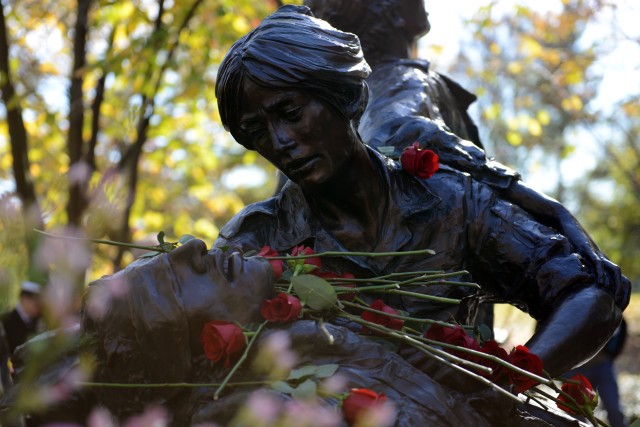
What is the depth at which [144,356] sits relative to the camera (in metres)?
1.82

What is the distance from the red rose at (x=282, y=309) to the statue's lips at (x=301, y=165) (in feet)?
1.95

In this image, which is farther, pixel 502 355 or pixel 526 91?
pixel 526 91

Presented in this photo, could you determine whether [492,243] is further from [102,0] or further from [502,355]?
[102,0]

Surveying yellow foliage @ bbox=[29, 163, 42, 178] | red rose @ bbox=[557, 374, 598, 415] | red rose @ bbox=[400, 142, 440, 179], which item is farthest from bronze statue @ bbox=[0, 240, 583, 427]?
yellow foliage @ bbox=[29, 163, 42, 178]

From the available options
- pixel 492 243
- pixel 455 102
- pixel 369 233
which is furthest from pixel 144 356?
pixel 455 102

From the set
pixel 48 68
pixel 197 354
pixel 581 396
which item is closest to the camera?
pixel 197 354

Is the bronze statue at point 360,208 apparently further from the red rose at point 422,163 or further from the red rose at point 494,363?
the red rose at point 494,363

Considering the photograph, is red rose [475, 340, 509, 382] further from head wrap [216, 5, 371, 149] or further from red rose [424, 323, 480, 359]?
head wrap [216, 5, 371, 149]

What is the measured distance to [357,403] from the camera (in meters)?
1.65

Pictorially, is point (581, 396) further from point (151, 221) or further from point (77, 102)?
point (151, 221)

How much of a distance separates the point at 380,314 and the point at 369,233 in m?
0.68

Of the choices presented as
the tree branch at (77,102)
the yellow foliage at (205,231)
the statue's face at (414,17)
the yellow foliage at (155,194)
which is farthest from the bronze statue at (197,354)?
the yellow foliage at (155,194)

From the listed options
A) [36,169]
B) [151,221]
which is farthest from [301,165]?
[36,169]

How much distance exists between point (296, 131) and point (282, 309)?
0.65 metres
